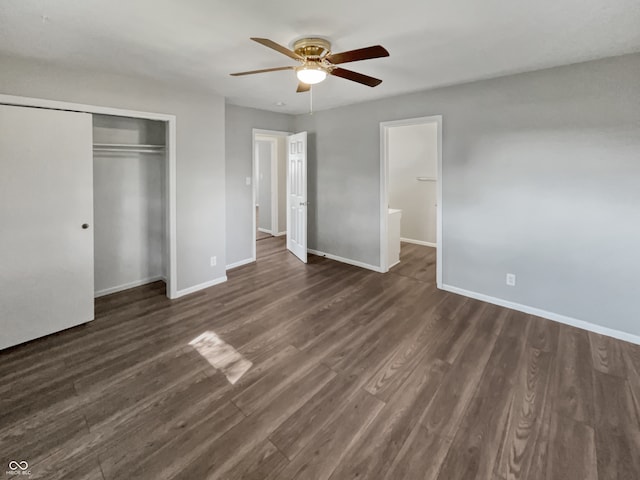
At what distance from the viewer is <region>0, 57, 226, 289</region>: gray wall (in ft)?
9.19

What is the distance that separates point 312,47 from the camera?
2.30 metres

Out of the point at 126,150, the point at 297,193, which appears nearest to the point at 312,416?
the point at 126,150

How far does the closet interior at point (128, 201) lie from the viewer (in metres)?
3.60

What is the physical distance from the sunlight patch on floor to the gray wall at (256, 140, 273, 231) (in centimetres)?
473

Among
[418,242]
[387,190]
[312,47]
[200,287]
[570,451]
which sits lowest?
[570,451]

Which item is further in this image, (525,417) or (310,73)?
(310,73)

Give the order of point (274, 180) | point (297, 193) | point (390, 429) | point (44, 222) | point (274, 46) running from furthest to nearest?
point (274, 180)
point (297, 193)
point (44, 222)
point (274, 46)
point (390, 429)

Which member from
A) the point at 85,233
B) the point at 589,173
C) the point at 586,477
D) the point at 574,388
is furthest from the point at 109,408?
the point at 589,173

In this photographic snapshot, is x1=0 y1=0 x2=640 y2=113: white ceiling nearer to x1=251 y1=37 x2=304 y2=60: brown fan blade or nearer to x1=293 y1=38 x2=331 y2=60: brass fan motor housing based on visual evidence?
x1=293 y1=38 x2=331 y2=60: brass fan motor housing

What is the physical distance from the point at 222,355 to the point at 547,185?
3490mm

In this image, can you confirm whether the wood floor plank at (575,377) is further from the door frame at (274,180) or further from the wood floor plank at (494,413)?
the door frame at (274,180)

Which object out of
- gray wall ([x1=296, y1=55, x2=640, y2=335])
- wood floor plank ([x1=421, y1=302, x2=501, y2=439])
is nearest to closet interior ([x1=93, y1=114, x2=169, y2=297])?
gray wall ([x1=296, y1=55, x2=640, y2=335])

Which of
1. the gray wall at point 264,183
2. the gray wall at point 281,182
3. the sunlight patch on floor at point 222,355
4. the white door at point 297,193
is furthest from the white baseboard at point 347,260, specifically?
the sunlight patch on floor at point 222,355

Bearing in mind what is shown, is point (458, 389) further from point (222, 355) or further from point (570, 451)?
point (222, 355)
